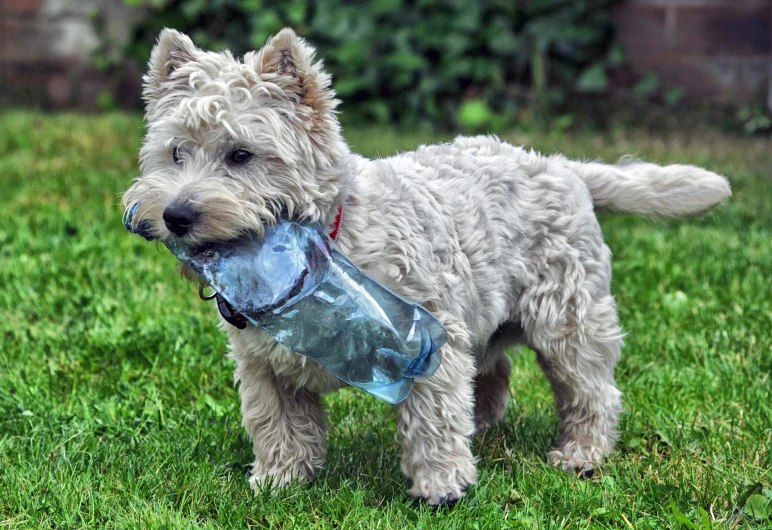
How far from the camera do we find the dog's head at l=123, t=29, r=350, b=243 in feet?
9.35

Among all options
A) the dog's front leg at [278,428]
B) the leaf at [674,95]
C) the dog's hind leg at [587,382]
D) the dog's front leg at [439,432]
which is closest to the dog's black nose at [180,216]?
the dog's front leg at [278,428]

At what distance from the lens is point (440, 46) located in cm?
995

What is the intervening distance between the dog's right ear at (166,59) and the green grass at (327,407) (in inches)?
52.3

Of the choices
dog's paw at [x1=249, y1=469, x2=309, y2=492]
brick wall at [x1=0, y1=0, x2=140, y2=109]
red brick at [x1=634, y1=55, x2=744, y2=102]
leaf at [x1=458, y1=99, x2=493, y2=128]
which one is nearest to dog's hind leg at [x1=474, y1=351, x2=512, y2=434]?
dog's paw at [x1=249, y1=469, x2=309, y2=492]

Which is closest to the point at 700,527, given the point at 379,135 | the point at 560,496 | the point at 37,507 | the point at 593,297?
the point at 560,496

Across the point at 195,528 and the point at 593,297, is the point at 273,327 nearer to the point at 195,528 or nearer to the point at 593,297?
the point at 195,528

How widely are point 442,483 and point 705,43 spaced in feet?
25.4

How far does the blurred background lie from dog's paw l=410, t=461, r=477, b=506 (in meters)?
6.79

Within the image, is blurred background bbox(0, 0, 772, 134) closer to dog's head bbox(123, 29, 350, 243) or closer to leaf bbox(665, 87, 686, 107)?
leaf bbox(665, 87, 686, 107)

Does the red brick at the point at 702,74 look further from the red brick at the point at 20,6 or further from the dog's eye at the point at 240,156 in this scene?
the dog's eye at the point at 240,156

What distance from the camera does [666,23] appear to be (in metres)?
9.77

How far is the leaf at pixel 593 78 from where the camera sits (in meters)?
9.85

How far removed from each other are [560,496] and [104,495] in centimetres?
152

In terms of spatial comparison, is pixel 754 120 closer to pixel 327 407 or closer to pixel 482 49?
pixel 482 49
